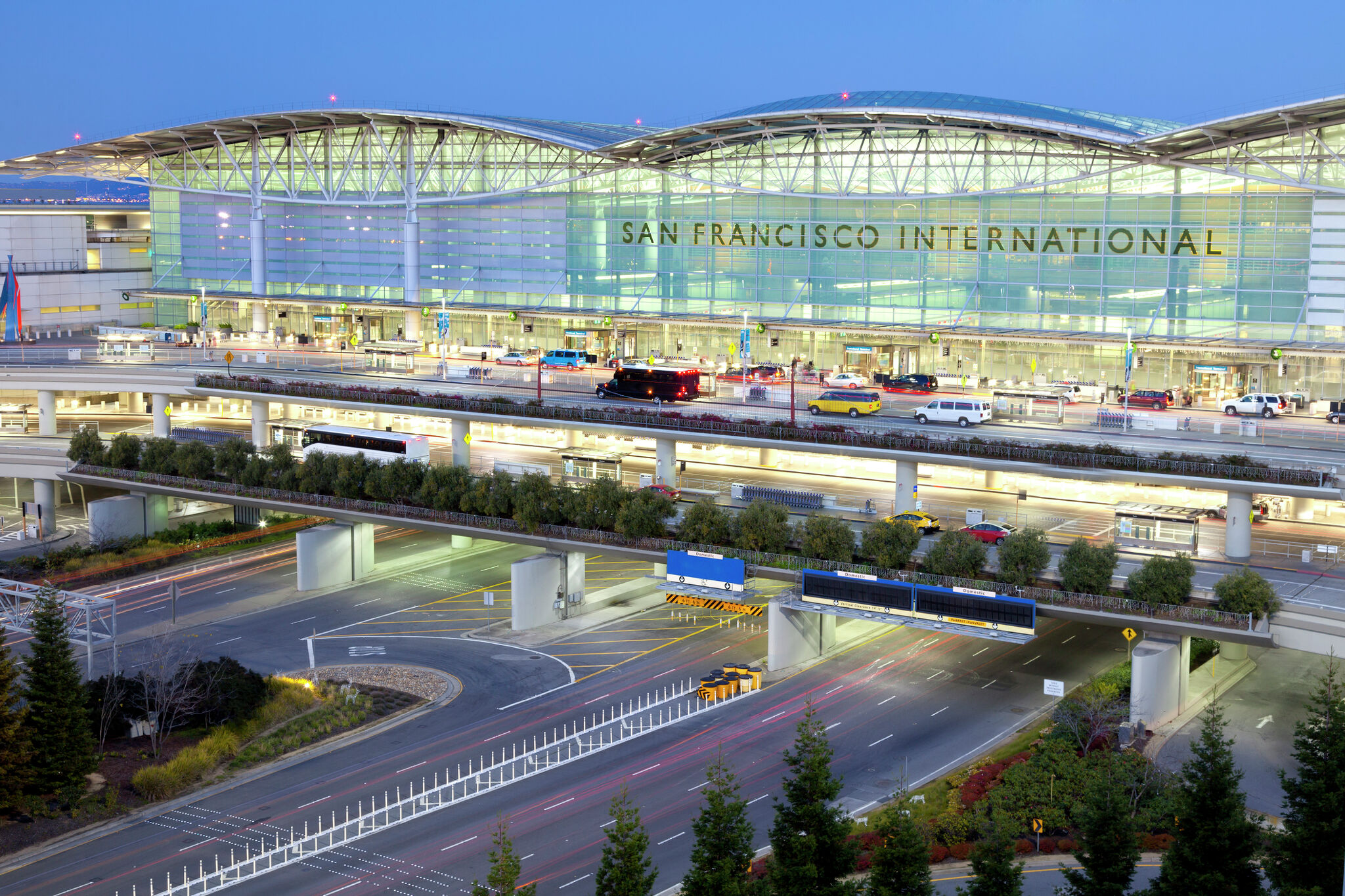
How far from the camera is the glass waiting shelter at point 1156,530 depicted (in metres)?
47.7

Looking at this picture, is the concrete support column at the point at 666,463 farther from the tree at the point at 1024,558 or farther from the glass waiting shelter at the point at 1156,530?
the tree at the point at 1024,558

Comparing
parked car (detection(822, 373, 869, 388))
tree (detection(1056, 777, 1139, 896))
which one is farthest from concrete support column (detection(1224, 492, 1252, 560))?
parked car (detection(822, 373, 869, 388))

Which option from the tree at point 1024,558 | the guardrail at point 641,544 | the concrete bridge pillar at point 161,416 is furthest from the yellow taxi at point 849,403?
the concrete bridge pillar at point 161,416

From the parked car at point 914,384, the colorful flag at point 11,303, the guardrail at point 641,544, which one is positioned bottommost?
the guardrail at point 641,544

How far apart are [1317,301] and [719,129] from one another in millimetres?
31658

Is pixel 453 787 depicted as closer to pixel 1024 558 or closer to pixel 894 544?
pixel 894 544

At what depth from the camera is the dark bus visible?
218 ft

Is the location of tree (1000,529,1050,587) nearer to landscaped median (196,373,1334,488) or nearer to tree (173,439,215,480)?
landscaped median (196,373,1334,488)

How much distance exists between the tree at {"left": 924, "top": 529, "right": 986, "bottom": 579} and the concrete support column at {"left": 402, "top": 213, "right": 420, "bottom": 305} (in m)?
54.6

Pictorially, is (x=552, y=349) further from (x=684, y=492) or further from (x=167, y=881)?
(x=167, y=881)

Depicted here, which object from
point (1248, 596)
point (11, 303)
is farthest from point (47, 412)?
point (1248, 596)

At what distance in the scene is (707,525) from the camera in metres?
50.0

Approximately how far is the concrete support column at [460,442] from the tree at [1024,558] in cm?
3048

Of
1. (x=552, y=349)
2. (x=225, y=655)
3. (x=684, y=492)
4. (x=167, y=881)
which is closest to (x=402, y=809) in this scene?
(x=167, y=881)
